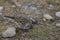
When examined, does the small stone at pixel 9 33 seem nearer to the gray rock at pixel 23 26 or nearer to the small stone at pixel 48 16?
the gray rock at pixel 23 26

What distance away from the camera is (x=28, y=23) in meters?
2.81

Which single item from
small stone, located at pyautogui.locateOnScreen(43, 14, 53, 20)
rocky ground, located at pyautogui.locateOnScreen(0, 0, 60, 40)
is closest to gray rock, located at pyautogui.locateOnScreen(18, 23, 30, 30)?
rocky ground, located at pyautogui.locateOnScreen(0, 0, 60, 40)

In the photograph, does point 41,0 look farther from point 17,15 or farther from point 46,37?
point 46,37

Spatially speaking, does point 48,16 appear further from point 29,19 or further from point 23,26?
point 23,26

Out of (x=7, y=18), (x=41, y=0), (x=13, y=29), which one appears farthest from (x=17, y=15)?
(x=41, y=0)

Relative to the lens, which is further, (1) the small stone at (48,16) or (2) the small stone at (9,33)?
(1) the small stone at (48,16)

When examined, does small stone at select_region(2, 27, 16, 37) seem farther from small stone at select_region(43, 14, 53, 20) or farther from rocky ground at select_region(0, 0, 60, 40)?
small stone at select_region(43, 14, 53, 20)

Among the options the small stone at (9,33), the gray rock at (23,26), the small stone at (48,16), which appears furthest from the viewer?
the small stone at (48,16)

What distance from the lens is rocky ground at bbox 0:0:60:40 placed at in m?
2.67

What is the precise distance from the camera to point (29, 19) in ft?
9.46

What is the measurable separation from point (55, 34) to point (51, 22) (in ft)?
0.88

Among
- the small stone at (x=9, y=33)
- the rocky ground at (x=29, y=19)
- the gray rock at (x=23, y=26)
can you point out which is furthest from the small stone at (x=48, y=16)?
the small stone at (x=9, y=33)

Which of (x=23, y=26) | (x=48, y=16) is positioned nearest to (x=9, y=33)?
(x=23, y=26)

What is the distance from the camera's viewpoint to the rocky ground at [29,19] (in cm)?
267
